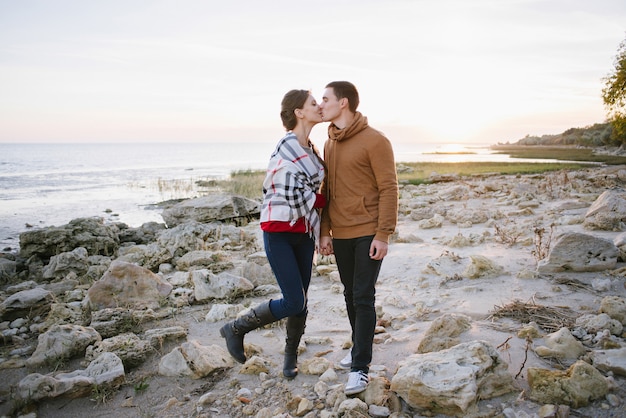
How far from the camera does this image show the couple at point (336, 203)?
129 inches

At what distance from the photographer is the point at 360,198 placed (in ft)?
11.0

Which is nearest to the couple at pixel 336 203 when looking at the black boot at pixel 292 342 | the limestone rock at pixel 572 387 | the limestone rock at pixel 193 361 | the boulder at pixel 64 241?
the black boot at pixel 292 342

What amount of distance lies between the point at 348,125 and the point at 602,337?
273cm

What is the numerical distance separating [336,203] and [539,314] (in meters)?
2.40

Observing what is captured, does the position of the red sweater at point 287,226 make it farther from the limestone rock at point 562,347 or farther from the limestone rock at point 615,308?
the limestone rock at point 615,308

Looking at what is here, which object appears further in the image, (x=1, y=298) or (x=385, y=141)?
(x=1, y=298)

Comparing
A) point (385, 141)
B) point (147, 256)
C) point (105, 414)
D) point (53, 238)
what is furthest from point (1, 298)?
point (385, 141)

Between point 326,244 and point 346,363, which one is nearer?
point 326,244

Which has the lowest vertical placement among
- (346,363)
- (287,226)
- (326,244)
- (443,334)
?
(346,363)

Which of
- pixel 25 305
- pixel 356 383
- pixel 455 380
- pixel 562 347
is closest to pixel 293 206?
pixel 356 383

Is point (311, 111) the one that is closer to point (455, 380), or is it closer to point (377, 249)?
point (377, 249)

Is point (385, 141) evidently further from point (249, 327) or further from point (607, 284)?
point (607, 284)

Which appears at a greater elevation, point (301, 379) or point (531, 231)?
point (531, 231)

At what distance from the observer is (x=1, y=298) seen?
7152 mm
